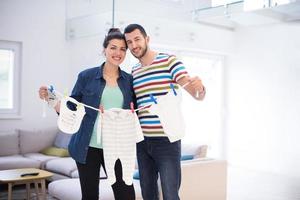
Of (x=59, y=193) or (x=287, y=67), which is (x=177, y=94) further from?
(x=287, y=67)

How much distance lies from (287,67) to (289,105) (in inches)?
23.6

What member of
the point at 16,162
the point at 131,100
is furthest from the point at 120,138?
the point at 16,162

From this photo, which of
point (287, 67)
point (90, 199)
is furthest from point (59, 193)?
point (287, 67)

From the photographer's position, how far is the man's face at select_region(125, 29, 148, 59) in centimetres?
213

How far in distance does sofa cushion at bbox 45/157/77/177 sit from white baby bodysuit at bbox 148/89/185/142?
2582mm

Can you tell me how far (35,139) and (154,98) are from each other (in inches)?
143

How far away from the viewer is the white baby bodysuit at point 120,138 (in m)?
2.11

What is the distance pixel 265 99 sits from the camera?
21.2 feet

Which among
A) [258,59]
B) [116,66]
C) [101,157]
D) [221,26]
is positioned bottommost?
[101,157]

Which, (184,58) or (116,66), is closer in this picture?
(116,66)

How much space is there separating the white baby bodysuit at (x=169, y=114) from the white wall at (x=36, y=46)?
385 cm

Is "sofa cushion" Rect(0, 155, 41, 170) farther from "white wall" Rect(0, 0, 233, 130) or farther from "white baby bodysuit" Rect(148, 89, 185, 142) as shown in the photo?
"white baby bodysuit" Rect(148, 89, 185, 142)

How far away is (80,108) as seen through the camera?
2.11 meters

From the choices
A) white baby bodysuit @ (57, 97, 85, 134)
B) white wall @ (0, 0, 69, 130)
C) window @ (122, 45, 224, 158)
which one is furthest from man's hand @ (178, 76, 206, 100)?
window @ (122, 45, 224, 158)
